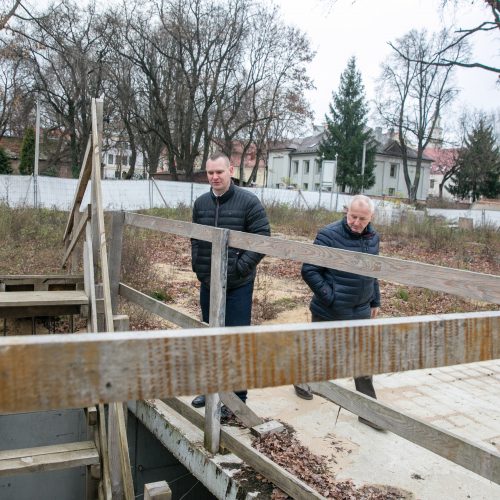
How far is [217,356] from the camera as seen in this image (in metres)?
0.94

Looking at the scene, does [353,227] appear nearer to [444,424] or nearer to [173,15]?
[444,424]

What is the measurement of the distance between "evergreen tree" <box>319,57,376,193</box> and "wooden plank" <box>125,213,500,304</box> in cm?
4527

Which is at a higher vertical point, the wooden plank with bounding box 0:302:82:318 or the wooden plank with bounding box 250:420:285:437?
the wooden plank with bounding box 0:302:82:318

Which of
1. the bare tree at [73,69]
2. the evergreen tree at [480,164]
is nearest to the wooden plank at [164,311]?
the bare tree at [73,69]

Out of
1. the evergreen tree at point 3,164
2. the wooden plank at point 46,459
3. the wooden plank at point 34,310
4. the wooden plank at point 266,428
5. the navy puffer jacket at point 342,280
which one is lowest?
the wooden plank at point 46,459

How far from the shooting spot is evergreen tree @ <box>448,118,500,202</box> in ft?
159

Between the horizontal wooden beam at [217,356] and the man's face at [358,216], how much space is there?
7.97ft

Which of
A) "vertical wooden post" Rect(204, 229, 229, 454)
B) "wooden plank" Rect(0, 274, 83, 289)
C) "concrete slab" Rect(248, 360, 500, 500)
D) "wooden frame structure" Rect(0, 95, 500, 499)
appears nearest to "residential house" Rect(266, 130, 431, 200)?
→ "wooden plank" Rect(0, 274, 83, 289)

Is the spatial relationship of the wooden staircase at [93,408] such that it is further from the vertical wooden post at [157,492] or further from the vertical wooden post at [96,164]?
the vertical wooden post at [157,492]

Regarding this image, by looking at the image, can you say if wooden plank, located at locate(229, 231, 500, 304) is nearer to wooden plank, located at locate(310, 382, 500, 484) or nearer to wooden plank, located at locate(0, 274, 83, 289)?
wooden plank, located at locate(310, 382, 500, 484)

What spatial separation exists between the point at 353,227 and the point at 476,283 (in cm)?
188

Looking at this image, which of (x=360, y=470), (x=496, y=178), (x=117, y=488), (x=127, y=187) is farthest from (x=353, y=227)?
(x=496, y=178)

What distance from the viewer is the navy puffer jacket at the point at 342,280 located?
366 centimetres

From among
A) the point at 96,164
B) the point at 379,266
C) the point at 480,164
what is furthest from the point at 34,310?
the point at 480,164
